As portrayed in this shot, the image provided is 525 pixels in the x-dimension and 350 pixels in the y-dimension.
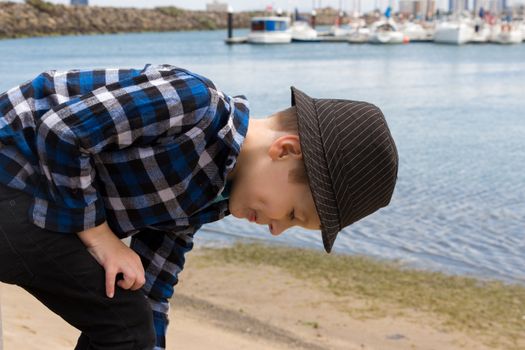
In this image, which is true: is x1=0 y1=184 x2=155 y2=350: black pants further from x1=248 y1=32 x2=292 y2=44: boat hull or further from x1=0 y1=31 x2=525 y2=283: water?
x1=248 y1=32 x2=292 y2=44: boat hull

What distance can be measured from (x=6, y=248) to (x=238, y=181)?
61 cm

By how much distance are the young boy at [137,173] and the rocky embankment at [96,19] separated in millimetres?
65347

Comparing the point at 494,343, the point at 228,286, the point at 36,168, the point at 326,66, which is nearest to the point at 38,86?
the point at 36,168

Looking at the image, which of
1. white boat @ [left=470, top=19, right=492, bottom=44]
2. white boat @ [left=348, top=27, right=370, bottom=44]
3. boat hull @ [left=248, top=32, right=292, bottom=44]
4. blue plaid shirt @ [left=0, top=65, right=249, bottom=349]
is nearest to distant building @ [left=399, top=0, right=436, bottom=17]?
white boat @ [left=470, top=19, right=492, bottom=44]

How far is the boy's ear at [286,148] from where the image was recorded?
212cm

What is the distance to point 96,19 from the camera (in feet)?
267

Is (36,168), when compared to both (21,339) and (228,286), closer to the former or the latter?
(21,339)

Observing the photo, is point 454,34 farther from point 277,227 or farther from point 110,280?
point 110,280

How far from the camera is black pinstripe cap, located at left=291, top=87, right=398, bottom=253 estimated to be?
6.91 feet

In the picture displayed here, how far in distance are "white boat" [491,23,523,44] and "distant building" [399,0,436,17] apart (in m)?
30.3

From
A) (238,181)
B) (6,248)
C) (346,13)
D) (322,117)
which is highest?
(322,117)

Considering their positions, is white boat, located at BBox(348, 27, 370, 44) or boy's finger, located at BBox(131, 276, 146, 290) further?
white boat, located at BBox(348, 27, 370, 44)

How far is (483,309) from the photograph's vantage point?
5.89 m

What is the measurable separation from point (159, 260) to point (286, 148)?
0.57m
